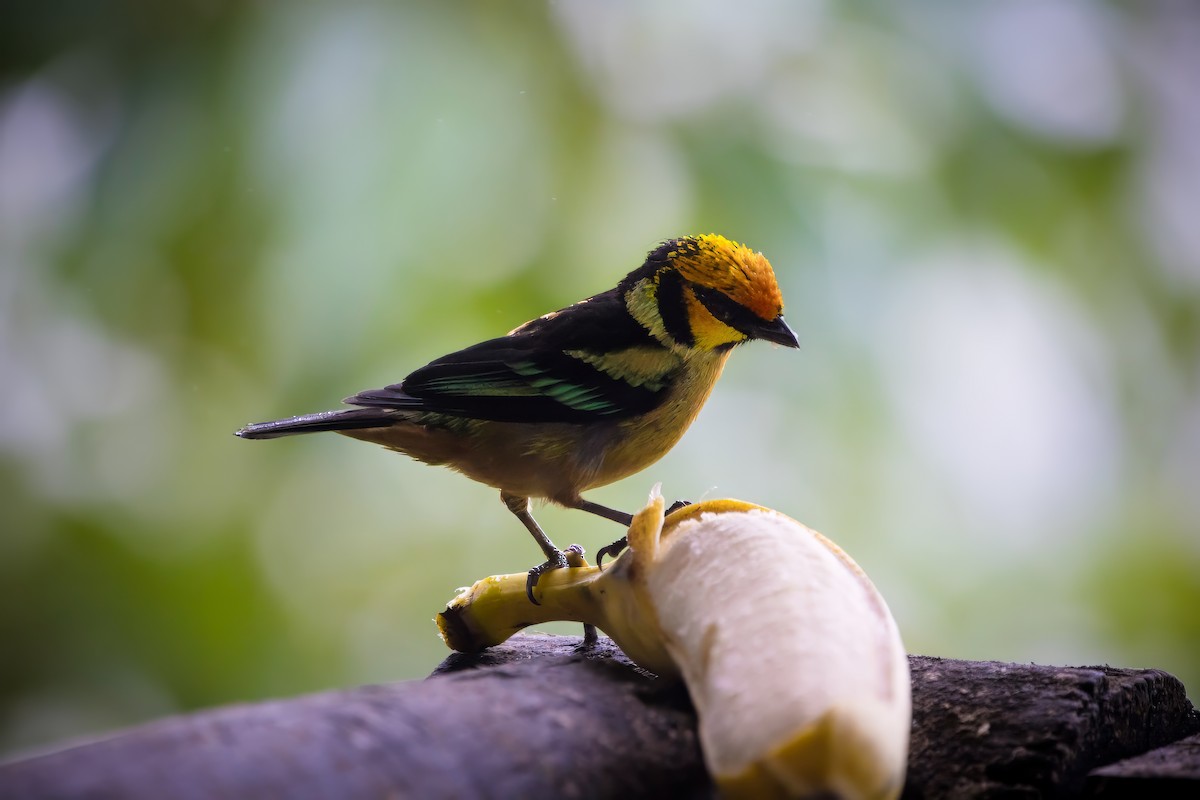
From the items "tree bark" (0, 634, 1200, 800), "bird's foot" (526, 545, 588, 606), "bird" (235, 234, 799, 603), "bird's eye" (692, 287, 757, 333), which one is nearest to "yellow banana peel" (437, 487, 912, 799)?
"bird's foot" (526, 545, 588, 606)

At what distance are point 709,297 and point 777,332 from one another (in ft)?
0.65

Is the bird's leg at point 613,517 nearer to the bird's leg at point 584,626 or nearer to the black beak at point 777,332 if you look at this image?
the bird's leg at point 584,626

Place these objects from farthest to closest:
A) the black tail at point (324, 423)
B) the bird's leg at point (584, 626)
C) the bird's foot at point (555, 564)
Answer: the black tail at point (324, 423) < the bird's leg at point (584, 626) < the bird's foot at point (555, 564)

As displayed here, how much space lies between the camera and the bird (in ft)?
8.48

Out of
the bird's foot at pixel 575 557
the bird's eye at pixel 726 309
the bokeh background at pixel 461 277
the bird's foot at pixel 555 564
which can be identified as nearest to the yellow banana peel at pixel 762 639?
the bird's foot at pixel 555 564

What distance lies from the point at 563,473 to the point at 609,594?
0.83 metres

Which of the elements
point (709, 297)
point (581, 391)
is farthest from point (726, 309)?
point (581, 391)

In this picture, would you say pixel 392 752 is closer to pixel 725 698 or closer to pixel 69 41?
pixel 725 698

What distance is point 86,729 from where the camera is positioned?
3926 mm

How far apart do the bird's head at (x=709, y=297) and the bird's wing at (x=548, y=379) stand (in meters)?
0.09

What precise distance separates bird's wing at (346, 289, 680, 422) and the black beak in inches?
9.3

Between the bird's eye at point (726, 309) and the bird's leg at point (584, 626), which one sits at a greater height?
the bird's eye at point (726, 309)

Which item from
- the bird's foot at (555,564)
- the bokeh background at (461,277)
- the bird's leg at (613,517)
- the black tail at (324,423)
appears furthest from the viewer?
the bokeh background at (461,277)

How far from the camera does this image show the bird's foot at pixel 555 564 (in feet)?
6.65
